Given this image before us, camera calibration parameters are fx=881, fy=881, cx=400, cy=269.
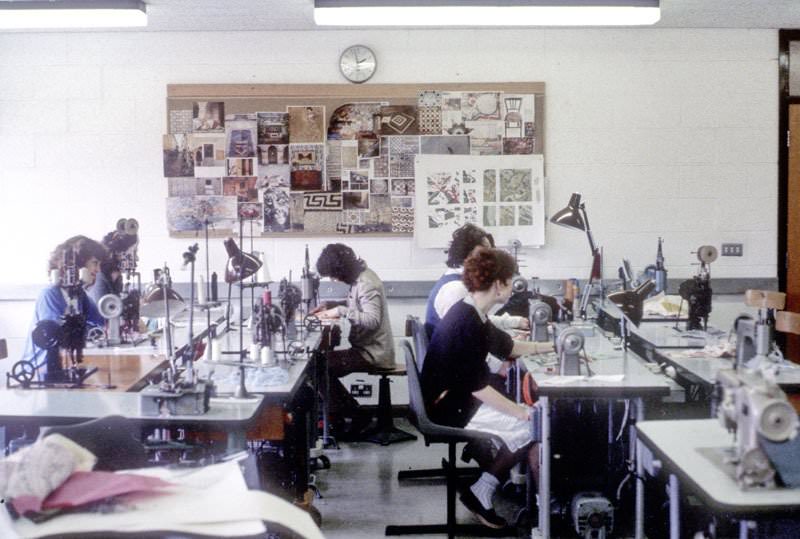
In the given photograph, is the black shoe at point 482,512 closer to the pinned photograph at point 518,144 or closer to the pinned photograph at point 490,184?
the pinned photograph at point 490,184

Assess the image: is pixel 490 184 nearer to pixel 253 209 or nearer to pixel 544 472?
pixel 253 209

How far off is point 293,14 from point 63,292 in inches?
98.7

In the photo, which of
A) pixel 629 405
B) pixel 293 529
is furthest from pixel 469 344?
pixel 293 529

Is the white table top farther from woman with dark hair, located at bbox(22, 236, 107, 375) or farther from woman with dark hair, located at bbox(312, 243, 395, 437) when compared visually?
woman with dark hair, located at bbox(312, 243, 395, 437)

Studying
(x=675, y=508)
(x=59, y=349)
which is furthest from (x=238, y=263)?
(x=675, y=508)

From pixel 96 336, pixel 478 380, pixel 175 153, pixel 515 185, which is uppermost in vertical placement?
pixel 175 153

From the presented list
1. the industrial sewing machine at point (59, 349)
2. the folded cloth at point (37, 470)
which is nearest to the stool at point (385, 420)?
the industrial sewing machine at point (59, 349)

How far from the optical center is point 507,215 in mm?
6164

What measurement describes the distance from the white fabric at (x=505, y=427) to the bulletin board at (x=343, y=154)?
249cm

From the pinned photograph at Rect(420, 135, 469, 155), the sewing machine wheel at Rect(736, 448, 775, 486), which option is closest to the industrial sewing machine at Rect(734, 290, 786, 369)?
the sewing machine wheel at Rect(736, 448, 775, 486)

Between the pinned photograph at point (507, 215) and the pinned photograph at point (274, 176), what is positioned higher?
the pinned photograph at point (274, 176)

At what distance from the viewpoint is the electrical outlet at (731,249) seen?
6176mm

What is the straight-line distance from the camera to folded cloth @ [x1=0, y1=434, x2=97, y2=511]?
159 centimetres

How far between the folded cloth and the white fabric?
229cm
